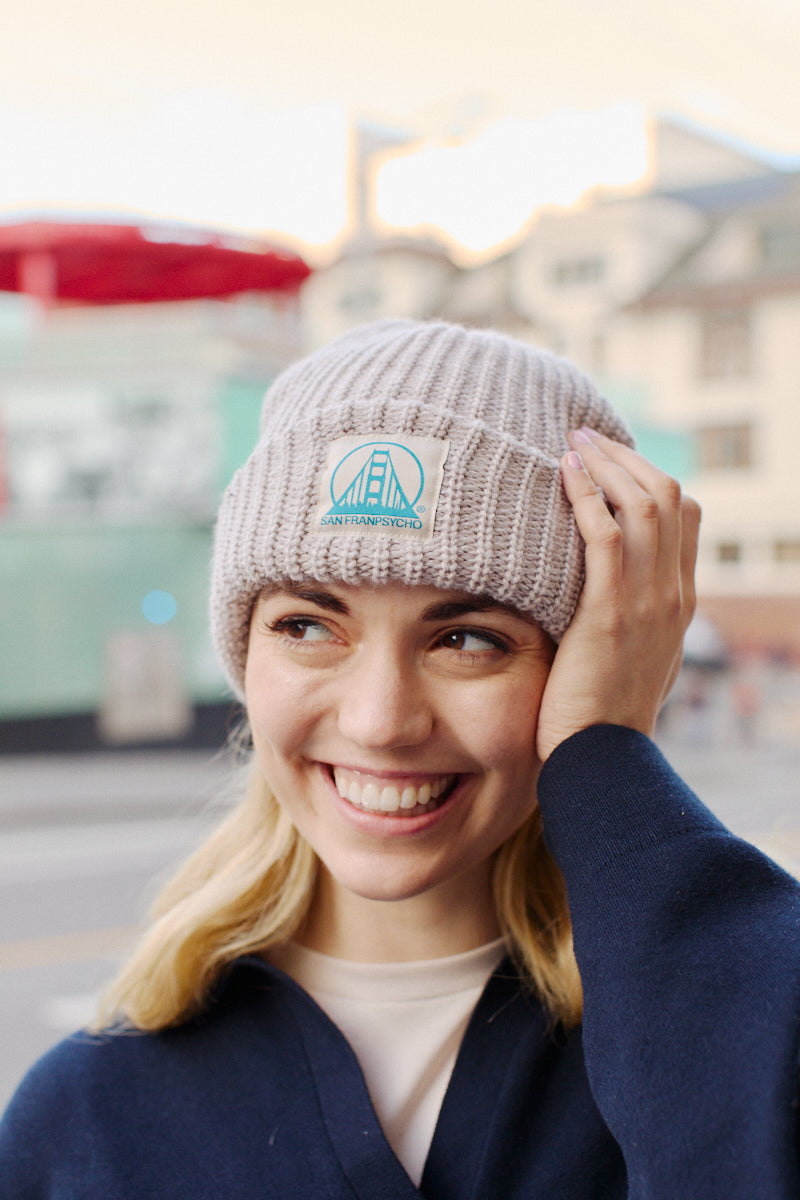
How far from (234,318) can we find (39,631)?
354 centimetres

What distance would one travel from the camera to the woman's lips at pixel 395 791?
1176mm

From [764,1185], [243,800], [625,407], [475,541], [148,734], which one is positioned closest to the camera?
[764,1185]

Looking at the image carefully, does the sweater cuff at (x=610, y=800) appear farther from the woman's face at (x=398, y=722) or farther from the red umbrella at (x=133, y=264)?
the red umbrella at (x=133, y=264)

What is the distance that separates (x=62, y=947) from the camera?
5.22 metres

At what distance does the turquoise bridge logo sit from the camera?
1139mm

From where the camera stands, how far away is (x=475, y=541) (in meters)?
1.13

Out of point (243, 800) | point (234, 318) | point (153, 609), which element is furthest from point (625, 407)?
point (243, 800)

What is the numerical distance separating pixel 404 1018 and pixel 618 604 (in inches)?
22.1

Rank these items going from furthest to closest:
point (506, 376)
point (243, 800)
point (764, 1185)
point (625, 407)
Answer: point (625, 407) < point (243, 800) < point (506, 376) < point (764, 1185)

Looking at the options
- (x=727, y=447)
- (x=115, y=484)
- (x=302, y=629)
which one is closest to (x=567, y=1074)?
(x=302, y=629)

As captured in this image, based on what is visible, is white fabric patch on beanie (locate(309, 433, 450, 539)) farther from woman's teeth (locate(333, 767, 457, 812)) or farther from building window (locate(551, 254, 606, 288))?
building window (locate(551, 254, 606, 288))

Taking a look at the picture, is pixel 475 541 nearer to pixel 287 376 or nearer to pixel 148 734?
pixel 287 376

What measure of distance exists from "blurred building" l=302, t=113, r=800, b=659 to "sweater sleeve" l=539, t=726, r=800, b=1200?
13332mm

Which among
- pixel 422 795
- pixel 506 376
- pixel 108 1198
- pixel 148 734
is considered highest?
pixel 506 376
